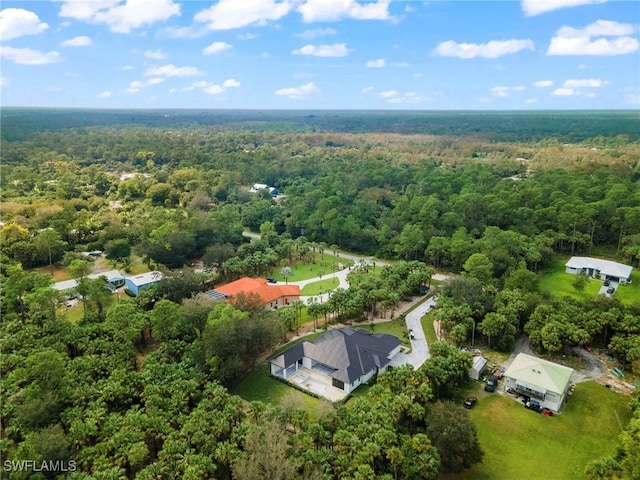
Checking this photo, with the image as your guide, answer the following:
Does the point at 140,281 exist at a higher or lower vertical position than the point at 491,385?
higher

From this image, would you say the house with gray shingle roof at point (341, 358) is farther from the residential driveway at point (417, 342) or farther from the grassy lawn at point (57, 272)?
the grassy lawn at point (57, 272)

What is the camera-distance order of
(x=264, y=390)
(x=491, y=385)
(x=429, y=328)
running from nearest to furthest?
(x=491, y=385) → (x=264, y=390) → (x=429, y=328)

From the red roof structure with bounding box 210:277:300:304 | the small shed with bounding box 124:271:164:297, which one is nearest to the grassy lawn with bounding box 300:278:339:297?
the red roof structure with bounding box 210:277:300:304

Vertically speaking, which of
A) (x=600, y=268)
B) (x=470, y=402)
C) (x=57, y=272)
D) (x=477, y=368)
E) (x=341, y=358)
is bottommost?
(x=470, y=402)

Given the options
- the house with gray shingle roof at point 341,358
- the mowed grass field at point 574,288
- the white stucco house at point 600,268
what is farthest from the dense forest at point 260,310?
the white stucco house at point 600,268

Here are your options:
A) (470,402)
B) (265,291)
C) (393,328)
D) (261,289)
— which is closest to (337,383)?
(470,402)

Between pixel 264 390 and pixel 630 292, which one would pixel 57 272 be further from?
pixel 630 292

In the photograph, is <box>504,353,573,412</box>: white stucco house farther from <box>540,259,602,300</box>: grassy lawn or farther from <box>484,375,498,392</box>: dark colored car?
<box>540,259,602,300</box>: grassy lawn
